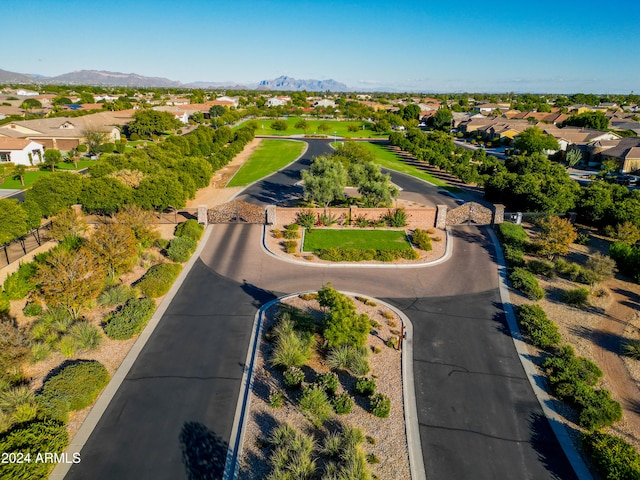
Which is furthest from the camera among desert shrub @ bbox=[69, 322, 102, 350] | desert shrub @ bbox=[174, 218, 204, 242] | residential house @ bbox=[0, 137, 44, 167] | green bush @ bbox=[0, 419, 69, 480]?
residential house @ bbox=[0, 137, 44, 167]

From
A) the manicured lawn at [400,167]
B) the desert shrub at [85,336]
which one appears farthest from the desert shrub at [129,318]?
the manicured lawn at [400,167]

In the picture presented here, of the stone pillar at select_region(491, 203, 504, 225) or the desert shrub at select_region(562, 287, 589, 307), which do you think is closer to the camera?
the desert shrub at select_region(562, 287, 589, 307)

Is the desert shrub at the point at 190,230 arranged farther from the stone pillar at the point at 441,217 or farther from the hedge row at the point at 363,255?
the stone pillar at the point at 441,217

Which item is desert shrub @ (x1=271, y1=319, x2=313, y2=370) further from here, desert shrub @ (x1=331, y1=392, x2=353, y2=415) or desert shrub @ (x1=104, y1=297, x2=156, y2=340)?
desert shrub @ (x1=104, y1=297, x2=156, y2=340)

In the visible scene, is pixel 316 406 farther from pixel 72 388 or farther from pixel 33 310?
pixel 33 310

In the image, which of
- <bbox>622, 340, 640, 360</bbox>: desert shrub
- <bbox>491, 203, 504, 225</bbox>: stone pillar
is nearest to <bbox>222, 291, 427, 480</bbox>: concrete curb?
<bbox>622, 340, 640, 360</bbox>: desert shrub

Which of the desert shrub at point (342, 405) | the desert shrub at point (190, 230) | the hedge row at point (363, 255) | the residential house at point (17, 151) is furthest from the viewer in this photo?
the residential house at point (17, 151)
